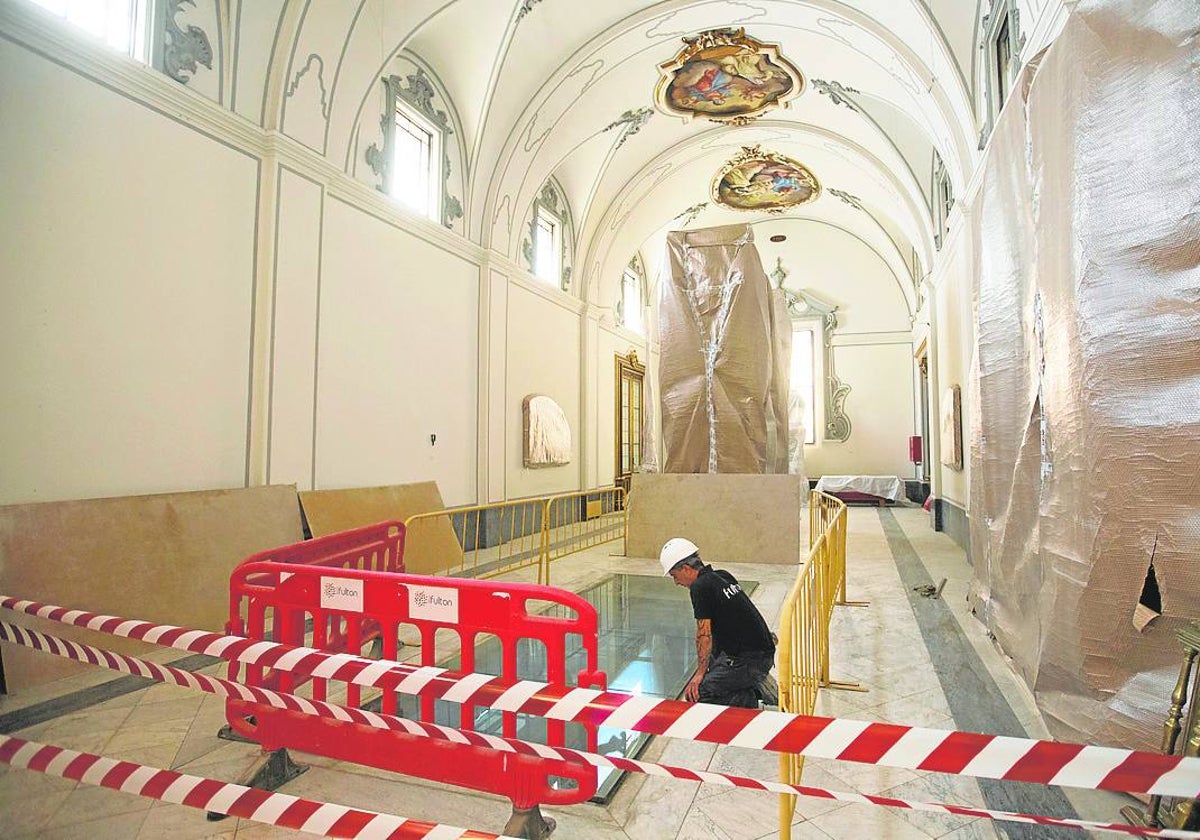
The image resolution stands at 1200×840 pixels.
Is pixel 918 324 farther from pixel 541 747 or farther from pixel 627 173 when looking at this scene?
pixel 541 747

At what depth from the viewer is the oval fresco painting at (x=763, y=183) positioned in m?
13.1

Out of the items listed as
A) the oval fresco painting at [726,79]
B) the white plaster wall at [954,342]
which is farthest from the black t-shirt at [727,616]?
the oval fresco painting at [726,79]

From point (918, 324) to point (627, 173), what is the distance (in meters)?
7.82

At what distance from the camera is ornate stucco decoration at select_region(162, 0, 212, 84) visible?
5.06 m

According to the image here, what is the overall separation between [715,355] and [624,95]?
4.96 meters

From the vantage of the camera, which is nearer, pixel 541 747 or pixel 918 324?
pixel 541 747

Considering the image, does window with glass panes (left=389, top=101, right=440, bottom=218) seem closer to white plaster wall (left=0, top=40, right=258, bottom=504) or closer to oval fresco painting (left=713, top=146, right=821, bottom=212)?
white plaster wall (left=0, top=40, right=258, bottom=504)

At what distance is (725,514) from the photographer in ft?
25.5

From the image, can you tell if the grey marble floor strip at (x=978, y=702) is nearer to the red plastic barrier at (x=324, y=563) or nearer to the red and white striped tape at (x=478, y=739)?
the red and white striped tape at (x=478, y=739)

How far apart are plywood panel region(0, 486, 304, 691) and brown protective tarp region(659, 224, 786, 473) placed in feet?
15.6

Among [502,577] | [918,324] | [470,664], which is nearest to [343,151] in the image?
[502,577]

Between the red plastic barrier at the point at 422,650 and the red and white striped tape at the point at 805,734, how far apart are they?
17 centimetres

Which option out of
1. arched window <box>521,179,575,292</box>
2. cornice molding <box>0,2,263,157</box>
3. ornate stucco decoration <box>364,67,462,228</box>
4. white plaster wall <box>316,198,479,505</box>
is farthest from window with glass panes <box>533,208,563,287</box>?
cornice molding <box>0,2,263,157</box>

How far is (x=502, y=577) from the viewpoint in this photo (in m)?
6.82
